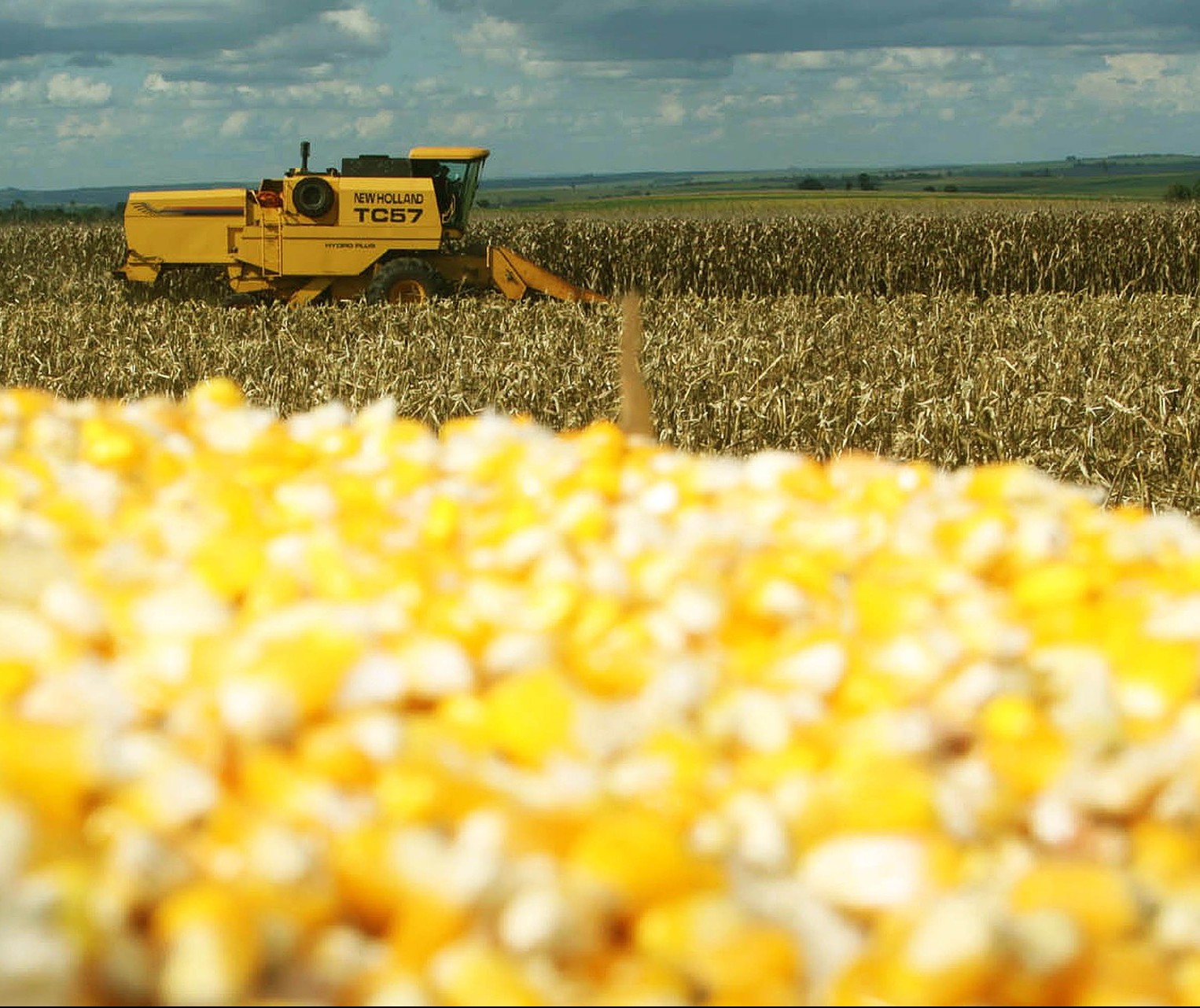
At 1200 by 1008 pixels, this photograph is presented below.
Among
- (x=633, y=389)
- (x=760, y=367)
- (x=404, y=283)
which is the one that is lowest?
(x=760, y=367)

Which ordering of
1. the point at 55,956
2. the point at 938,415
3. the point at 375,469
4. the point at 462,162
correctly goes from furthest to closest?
the point at 462,162 < the point at 938,415 < the point at 375,469 < the point at 55,956

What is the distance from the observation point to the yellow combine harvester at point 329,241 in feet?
41.3

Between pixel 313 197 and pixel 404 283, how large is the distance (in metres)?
1.23

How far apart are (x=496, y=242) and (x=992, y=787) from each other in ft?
61.8

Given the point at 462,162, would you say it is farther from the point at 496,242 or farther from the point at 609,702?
the point at 609,702

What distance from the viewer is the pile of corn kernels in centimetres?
88

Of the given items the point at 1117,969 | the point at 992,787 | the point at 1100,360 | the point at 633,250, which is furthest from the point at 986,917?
the point at 633,250

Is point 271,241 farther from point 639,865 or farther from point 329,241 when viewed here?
point 639,865

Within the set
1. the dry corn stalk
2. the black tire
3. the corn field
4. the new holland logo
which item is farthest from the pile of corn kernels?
the new holland logo

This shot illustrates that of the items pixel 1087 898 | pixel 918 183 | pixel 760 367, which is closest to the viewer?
pixel 1087 898

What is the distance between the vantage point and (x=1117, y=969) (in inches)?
35.5

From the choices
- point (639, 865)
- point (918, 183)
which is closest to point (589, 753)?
point (639, 865)

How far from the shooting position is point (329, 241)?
1261 cm

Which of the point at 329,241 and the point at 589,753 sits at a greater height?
the point at 329,241
